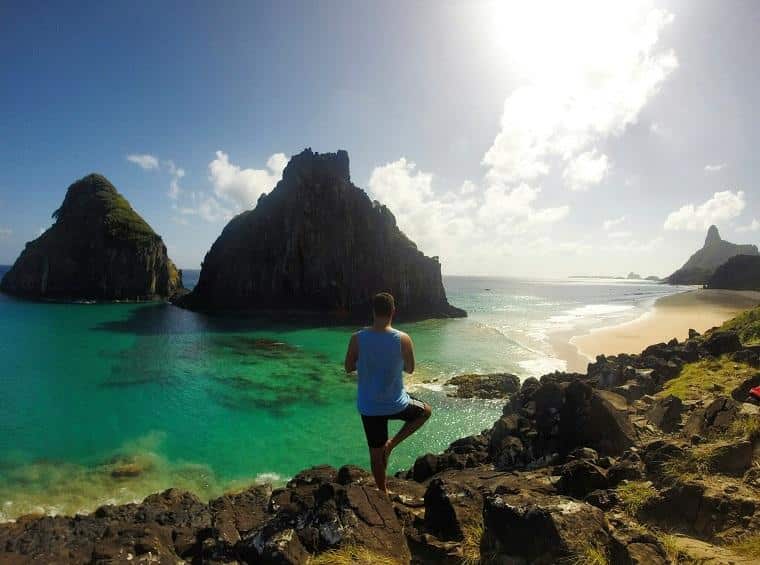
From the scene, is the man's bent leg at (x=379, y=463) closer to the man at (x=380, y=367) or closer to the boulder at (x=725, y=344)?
the man at (x=380, y=367)

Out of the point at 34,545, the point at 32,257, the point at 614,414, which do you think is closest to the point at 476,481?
the point at 614,414

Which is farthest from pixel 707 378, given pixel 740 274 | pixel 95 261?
pixel 740 274

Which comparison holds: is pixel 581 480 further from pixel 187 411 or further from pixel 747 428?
pixel 187 411

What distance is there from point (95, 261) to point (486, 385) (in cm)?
12417

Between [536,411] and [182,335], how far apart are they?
49898mm

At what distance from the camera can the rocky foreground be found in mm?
4793

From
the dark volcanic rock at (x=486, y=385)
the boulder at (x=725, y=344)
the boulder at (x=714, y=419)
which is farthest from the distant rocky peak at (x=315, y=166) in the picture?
the boulder at (x=714, y=419)

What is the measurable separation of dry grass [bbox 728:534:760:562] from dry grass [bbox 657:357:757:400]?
9.43 m

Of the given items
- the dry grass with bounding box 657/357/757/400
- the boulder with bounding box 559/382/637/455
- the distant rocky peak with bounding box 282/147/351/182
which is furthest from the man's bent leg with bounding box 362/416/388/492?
the distant rocky peak with bounding box 282/147/351/182

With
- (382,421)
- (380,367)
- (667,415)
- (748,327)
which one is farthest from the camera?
(748,327)

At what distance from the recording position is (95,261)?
11262 cm

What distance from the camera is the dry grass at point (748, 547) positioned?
450 cm

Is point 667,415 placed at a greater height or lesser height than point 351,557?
greater

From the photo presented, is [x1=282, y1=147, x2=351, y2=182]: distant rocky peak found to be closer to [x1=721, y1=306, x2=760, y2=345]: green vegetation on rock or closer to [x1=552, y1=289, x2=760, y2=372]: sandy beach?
[x1=552, y1=289, x2=760, y2=372]: sandy beach
